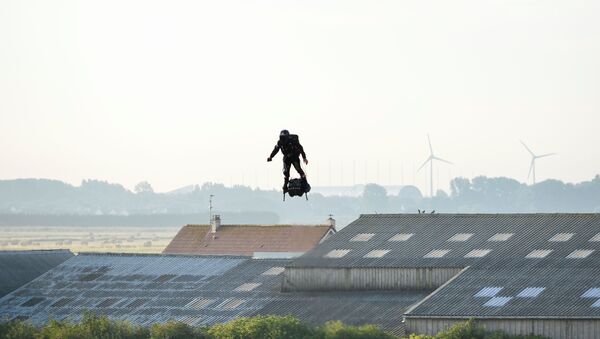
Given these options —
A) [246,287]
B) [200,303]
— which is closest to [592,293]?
[246,287]

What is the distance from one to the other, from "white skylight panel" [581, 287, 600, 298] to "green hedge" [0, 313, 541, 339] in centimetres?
478

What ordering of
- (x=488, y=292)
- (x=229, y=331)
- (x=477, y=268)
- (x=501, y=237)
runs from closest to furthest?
(x=229, y=331) → (x=488, y=292) → (x=477, y=268) → (x=501, y=237)

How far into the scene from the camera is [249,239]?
506 ft

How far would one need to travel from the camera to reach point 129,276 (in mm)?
128500

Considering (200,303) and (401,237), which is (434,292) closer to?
(401,237)

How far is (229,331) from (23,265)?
136 feet

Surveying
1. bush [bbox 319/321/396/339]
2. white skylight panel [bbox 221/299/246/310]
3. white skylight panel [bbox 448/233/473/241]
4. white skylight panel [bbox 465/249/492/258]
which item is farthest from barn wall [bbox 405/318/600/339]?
white skylight panel [bbox 221/299/246/310]

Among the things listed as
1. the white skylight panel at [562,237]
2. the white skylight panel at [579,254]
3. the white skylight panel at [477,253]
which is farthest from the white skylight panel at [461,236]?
the white skylight panel at [579,254]

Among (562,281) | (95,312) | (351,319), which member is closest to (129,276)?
(95,312)

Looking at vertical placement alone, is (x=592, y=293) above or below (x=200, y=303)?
above

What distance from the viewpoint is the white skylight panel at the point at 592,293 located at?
98.5 m

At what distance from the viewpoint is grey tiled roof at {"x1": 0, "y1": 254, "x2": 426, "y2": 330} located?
360 ft

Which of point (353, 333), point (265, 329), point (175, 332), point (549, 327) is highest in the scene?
point (549, 327)

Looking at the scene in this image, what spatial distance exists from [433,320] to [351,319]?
22.5ft
